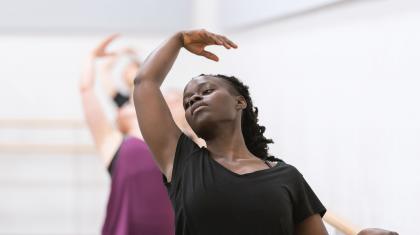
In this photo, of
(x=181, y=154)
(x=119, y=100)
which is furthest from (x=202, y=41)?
(x=119, y=100)

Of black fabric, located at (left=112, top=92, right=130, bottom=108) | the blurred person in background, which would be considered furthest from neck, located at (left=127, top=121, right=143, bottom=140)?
black fabric, located at (left=112, top=92, right=130, bottom=108)

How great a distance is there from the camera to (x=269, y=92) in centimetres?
404

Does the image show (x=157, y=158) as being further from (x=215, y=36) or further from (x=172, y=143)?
(x=215, y=36)

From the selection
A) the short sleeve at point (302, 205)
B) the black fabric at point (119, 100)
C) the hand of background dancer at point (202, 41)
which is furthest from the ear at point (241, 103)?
the black fabric at point (119, 100)

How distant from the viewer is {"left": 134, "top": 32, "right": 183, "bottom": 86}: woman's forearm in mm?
1891

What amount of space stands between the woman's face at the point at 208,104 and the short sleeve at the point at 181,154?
0.03m

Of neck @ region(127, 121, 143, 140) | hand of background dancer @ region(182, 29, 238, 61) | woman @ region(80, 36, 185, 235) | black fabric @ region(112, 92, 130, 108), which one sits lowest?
woman @ region(80, 36, 185, 235)

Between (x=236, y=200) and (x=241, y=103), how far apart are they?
332 mm

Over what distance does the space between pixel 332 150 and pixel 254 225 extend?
1550 millimetres

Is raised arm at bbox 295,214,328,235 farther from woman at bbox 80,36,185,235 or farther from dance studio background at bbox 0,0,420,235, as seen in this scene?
woman at bbox 80,36,185,235

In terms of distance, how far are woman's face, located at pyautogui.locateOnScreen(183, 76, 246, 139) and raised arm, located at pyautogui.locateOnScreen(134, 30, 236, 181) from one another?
0.19 feet

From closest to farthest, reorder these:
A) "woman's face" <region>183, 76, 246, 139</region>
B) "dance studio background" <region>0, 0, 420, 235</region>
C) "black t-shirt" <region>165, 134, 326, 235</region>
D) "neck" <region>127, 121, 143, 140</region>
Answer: "black t-shirt" <region>165, 134, 326, 235</region>, "woman's face" <region>183, 76, 246, 139</region>, "dance studio background" <region>0, 0, 420, 235</region>, "neck" <region>127, 121, 143, 140</region>

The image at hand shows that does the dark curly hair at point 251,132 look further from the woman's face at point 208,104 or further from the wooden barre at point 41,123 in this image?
the wooden barre at point 41,123

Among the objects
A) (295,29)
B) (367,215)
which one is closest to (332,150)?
(367,215)
